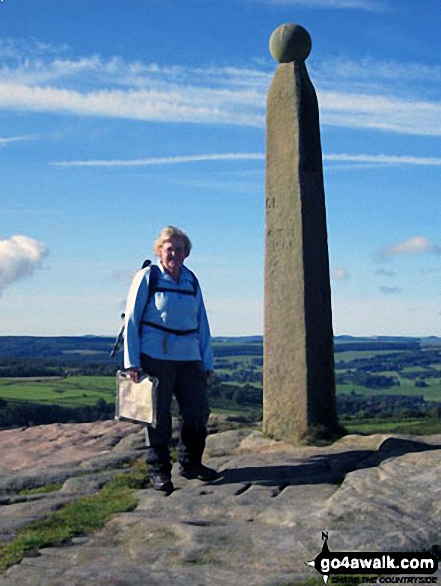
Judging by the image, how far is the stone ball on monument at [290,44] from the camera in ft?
35.6

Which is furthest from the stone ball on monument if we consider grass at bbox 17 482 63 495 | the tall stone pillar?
grass at bbox 17 482 63 495

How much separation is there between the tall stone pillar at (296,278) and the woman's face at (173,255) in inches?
98.2

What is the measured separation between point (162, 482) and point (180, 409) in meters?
0.79

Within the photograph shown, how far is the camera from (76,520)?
695 cm

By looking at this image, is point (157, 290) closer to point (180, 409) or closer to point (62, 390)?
point (180, 409)

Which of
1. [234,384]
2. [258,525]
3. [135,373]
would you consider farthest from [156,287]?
[234,384]

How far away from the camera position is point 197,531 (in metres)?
6.28

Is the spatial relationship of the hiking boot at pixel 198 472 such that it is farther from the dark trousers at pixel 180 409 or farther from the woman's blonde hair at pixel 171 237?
the woman's blonde hair at pixel 171 237

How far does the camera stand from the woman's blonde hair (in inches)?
315

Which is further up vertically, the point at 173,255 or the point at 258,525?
the point at 173,255

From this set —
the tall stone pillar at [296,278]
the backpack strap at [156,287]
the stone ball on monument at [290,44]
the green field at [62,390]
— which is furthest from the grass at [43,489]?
the green field at [62,390]

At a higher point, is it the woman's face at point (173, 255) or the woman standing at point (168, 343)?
the woman's face at point (173, 255)

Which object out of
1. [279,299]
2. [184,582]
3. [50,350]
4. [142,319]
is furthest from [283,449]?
[50,350]

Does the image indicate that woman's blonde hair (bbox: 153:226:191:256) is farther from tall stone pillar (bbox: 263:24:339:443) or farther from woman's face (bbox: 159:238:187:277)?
tall stone pillar (bbox: 263:24:339:443)
